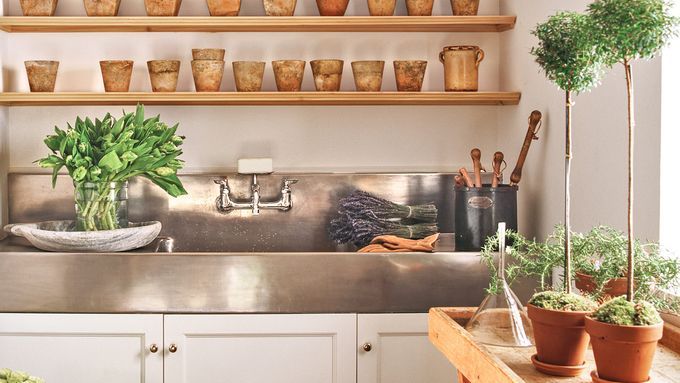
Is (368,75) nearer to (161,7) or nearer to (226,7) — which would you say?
(226,7)

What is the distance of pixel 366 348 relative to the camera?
2672mm

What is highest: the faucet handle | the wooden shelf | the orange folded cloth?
the wooden shelf

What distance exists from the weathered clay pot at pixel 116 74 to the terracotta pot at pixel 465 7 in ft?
3.90

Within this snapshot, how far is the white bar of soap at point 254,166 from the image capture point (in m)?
3.11

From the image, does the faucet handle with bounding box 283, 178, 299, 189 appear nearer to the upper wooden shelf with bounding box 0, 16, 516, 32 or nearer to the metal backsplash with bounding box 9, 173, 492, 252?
the metal backsplash with bounding box 9, 173, 492, 252

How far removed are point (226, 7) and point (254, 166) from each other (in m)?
0.58

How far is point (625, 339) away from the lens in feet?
4.10

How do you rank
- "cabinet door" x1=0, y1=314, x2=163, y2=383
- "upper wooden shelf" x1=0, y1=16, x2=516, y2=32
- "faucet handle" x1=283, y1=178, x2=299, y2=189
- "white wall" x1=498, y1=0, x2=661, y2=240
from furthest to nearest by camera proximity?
"faucet handle" x1=283, y1=178, x2=299, y2=189, "upper wooden shelf" x1=0, y1=16, x2=516, y2=32, "cabinet door" x1=0, y1=314, x2=163, y2=383, "white wall" x1=498, y1=0, x2=661, y2=240

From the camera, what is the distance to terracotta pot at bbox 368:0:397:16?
3.10 m

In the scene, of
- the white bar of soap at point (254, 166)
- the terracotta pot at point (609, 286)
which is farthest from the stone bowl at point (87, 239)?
the terracotta pot at point (609, 286)

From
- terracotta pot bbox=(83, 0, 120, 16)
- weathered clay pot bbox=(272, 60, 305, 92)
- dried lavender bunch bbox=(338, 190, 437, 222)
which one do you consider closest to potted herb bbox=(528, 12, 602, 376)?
dried lavender bunch bbox=(338, 190, 437, 222)

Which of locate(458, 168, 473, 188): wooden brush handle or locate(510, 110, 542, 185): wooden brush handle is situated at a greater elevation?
locate(510, 110, 542, 185): wooden brush handle

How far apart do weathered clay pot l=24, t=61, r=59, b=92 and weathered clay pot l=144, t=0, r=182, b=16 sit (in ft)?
1.26

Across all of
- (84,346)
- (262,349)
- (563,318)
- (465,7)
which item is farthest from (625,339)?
(465,7)
